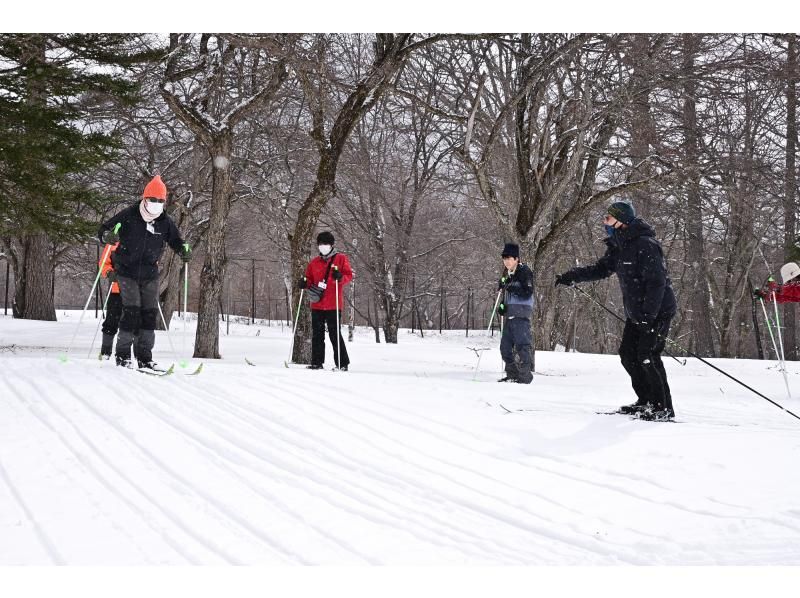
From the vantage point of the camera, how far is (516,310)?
727 centimetres

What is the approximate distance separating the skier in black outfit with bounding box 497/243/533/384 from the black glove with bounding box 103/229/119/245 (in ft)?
13.1

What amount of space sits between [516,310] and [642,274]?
246 cm

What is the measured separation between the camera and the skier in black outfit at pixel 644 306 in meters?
4.83

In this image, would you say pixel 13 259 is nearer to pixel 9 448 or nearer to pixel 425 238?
pixel 425 238

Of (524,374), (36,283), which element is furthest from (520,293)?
(36,283)

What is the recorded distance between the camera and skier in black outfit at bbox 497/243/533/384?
23.6 ft

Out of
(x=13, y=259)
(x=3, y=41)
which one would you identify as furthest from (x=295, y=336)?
(x=13, y=259)

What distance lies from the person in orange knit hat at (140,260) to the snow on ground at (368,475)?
50cm

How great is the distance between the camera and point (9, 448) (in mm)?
3645

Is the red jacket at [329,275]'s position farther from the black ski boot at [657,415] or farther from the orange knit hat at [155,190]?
the black ski boot at [657,415]

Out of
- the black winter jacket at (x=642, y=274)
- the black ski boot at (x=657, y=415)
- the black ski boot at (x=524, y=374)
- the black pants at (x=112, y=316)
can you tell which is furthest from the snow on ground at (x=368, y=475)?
the black pants at (x=112, y=316)

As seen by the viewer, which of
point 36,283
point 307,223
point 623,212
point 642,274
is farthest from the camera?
point 36,283

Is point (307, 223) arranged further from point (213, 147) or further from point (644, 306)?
point (644, 306)

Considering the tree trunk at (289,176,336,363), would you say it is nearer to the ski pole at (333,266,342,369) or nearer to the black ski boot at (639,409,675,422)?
the ski pole at (333,266,342,369)
